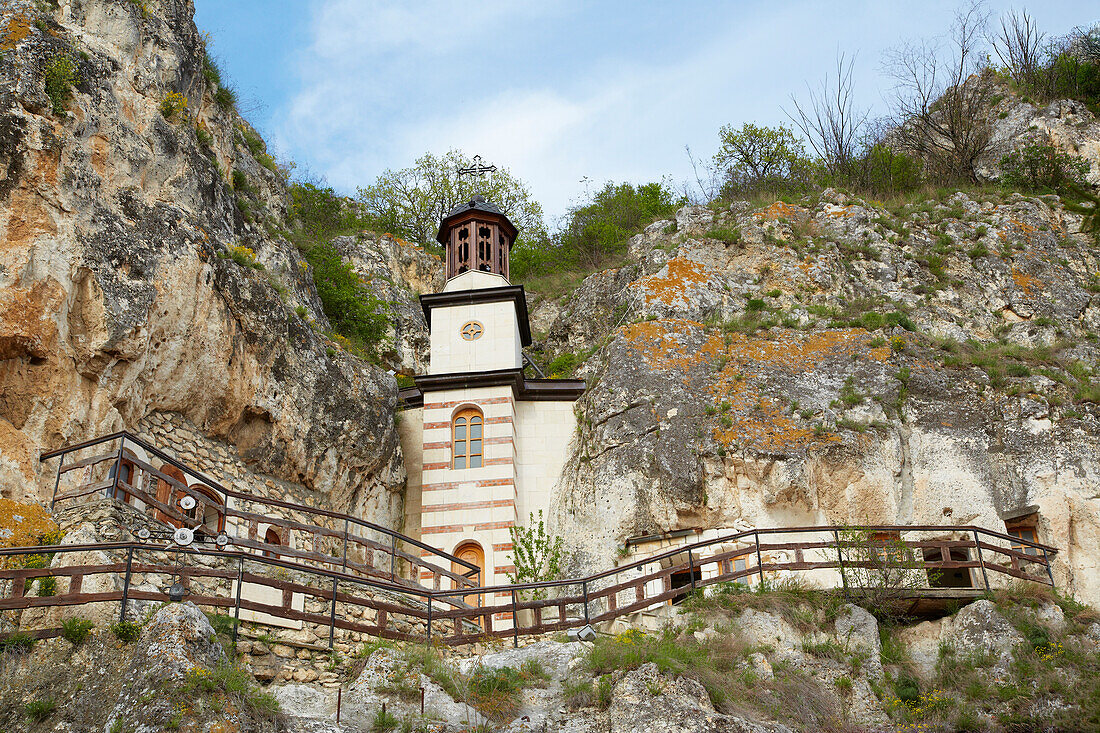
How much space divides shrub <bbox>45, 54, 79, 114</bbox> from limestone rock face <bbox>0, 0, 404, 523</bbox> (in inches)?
5.0

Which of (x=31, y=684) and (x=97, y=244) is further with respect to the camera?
(x=97, y=244)

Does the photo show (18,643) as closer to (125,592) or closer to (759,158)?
(125,592)

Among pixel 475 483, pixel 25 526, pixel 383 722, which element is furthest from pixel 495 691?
pixel 475 483

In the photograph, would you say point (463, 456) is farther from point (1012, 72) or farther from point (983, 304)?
point (1012, 72)

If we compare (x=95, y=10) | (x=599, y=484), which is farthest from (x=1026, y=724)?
(x=95, y=10)

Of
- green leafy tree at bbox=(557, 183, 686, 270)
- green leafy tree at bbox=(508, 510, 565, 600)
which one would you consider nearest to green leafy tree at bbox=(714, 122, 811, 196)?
green leafy tree at bbox=(557, 183, 686, 270)

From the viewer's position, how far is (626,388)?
24828mm

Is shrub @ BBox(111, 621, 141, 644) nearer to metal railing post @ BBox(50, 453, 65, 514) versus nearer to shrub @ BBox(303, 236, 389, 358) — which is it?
metal railing post @ BBox(50, 453, 65, 514)

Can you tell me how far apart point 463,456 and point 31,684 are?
49.7 ft

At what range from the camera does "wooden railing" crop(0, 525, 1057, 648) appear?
12977 mm

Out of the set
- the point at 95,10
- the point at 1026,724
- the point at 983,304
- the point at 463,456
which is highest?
the point at 95,10

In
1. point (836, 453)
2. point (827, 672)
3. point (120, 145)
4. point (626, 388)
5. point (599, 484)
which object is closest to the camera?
point (827, 672)

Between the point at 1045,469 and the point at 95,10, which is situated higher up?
the point at 95,10

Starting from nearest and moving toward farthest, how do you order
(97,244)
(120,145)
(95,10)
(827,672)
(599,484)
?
(827,672), (97,244), (120,145), (95,10), (599,484)
